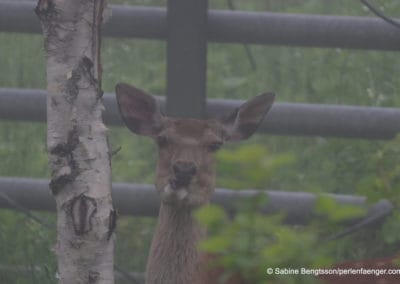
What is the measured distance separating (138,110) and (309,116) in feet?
2.95

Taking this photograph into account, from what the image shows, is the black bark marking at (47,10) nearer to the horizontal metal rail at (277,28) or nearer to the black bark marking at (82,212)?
the black bark marking at (82,212)

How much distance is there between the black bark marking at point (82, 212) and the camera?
3674 millimetres

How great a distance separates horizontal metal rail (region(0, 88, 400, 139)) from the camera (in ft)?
18.7

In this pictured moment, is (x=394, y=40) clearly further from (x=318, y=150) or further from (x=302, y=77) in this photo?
(x=302, y=77)

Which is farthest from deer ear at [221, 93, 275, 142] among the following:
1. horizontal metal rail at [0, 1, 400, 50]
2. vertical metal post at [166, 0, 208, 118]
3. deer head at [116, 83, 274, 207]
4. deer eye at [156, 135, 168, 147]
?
horizontal metal rail at [0, 1, 400, 50]

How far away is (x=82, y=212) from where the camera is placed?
368cm

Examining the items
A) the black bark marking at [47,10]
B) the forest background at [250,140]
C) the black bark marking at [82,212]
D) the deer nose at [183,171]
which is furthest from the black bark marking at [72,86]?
the deer nose at [183,171]

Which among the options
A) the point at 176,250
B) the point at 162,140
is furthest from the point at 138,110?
the point at 176,250

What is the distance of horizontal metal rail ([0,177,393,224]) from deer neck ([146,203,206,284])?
0.79m

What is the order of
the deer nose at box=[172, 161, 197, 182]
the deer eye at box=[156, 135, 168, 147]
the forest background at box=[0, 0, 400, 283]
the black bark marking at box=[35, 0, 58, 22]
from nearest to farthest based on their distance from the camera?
the black bark marking at box=[35, 0, 58, 22], the deer nose at box=[172, 161, 197, 182], the deer eye at box=[156, 135, 168, 147], the forest background at box=[0, 0, 400, 283]

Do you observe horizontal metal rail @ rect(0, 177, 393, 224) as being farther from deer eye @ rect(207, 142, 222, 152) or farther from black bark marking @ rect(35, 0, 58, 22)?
black bark marking @ rect(35, 0, 58, 22)

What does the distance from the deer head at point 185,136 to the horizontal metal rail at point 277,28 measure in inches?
24.5

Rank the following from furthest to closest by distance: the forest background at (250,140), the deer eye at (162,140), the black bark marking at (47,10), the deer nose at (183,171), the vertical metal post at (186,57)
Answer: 1. the forest background at (250,140)
2. the vertical metal post at (186,57)
3. the deer eye at (162,140)
4. the deer nose at (183,171)
5. the black bark marking at (47,10)

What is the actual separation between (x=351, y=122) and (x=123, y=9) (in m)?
1.15
